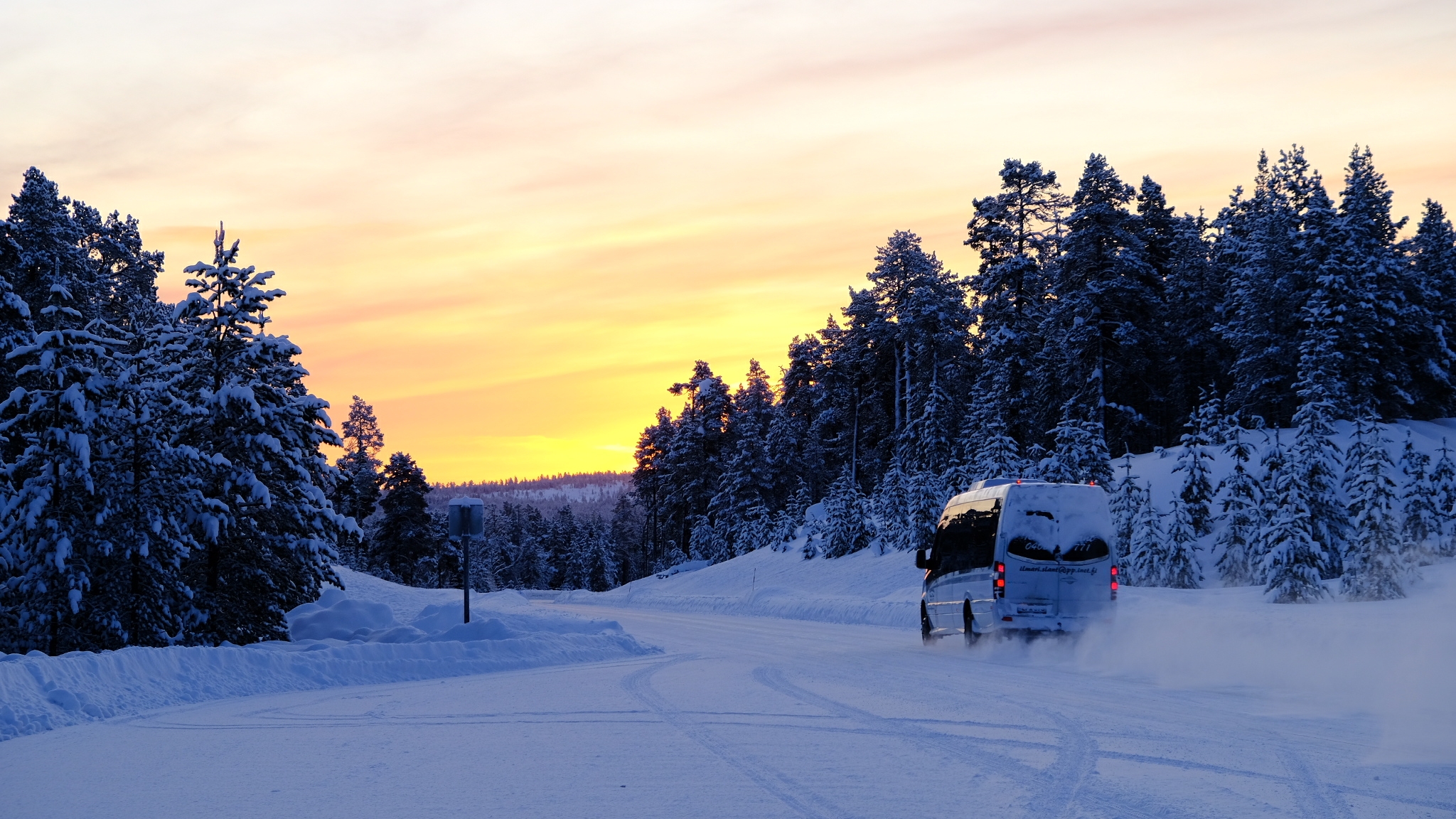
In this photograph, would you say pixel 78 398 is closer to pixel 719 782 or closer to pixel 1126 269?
pixel 719 782

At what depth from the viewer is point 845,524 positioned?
51.2m

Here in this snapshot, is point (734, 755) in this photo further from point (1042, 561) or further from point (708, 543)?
point (708, 543)

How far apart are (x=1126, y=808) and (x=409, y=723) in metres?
7.03

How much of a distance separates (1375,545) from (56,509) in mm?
26977

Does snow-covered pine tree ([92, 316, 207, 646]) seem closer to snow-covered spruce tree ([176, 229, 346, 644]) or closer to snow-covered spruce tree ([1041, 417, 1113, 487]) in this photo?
snow-covered spruce tree ([176, 229, 346, 644])

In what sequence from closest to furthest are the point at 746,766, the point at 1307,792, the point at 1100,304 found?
1. the point at 1307,792
2. the point at 746,766
3. the point at 1100,304

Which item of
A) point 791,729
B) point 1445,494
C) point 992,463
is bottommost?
point 791,729

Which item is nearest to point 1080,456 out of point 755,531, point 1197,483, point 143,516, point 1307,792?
point 1197,483

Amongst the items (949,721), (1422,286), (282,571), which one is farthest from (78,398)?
(1422,286)

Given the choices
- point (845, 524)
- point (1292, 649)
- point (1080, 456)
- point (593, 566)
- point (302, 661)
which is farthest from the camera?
point (593, 566)

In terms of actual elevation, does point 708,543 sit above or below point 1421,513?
A: below

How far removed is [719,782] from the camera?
7184mm

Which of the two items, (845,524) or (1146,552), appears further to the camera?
(845,524)

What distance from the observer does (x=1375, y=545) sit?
23.6 meters
